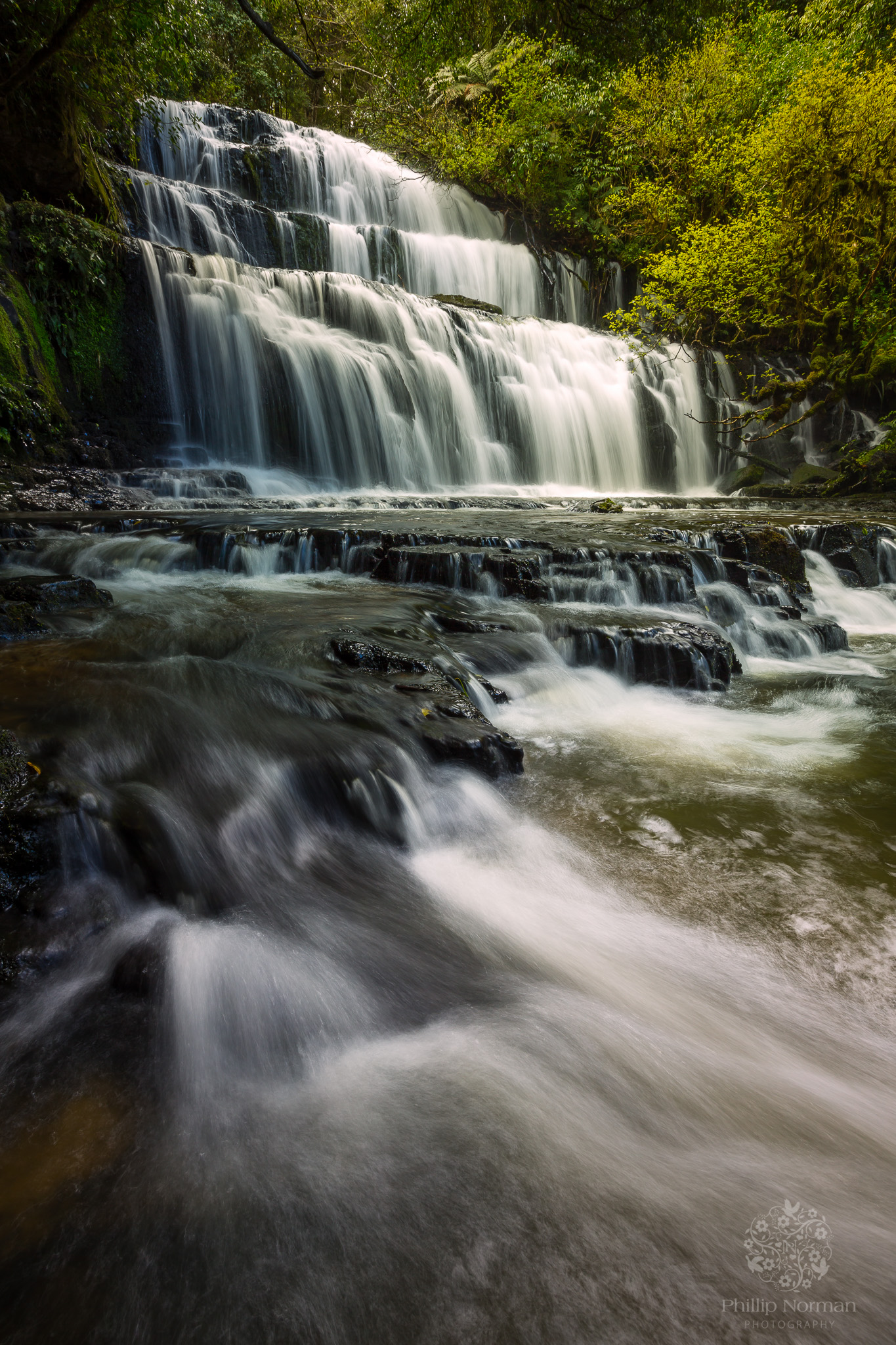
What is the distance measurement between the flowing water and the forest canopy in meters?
9.89

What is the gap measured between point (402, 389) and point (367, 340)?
1382mm

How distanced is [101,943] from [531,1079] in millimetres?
1347

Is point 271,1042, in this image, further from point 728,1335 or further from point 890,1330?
point 890,1330

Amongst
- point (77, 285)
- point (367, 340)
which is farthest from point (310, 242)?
point (77, 285)

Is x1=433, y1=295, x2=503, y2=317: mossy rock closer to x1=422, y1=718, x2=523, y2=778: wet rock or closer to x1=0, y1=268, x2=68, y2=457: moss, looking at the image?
x1=0, y1=268, x2=68, y2=457: moss

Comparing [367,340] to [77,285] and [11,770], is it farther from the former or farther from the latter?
[11,770]

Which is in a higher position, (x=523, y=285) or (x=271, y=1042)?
(x=523, y=285)

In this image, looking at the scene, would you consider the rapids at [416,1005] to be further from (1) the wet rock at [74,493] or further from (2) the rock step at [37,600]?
(1) the wet rock at [74,493]

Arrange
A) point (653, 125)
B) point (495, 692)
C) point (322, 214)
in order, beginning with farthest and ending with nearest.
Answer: point (322, 214) < point (653, 125) < point (495, 692)

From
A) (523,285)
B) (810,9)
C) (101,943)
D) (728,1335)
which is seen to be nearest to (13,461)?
(101,943)

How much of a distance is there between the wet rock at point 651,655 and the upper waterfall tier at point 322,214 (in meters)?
13.6

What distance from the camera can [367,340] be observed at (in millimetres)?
13414

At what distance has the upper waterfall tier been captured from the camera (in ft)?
47.6

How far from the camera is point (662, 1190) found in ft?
4.64
